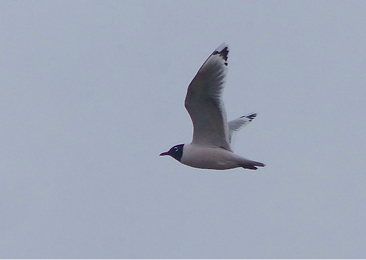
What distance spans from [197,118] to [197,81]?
2.03 ft

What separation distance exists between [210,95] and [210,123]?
19.1 inches

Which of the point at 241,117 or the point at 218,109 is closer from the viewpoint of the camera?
the point at 218,109

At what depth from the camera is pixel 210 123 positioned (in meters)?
9.74

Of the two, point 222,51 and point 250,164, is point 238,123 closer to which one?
point 250,164

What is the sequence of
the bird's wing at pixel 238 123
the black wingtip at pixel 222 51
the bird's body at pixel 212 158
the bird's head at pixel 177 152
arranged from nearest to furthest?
the black wingtip at pixel 222 51 < the bird's body at pixel 212 158 < the bird's head at pixel 177 152 < the bird's wing at pixel 238 123

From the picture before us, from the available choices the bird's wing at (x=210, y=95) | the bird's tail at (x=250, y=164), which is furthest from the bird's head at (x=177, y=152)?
the bird's tail at (x=250, y=164)

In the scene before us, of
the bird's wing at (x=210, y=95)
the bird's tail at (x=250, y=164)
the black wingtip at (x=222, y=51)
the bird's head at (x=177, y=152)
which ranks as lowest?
the bird's tail at (x=250, y=164)

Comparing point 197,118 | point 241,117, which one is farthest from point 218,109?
point 241,117

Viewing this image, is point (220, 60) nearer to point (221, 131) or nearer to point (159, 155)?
point (221, 131)

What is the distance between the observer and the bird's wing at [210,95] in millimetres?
9344

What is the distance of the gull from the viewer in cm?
938

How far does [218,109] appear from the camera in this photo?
9555 mm

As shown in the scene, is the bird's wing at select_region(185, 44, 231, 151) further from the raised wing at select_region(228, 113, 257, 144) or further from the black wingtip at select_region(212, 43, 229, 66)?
the raised wing at select_region(228, 113, 257, 144)

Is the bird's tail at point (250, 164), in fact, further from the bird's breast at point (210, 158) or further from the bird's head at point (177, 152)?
the bird's head at point (177, 152)
